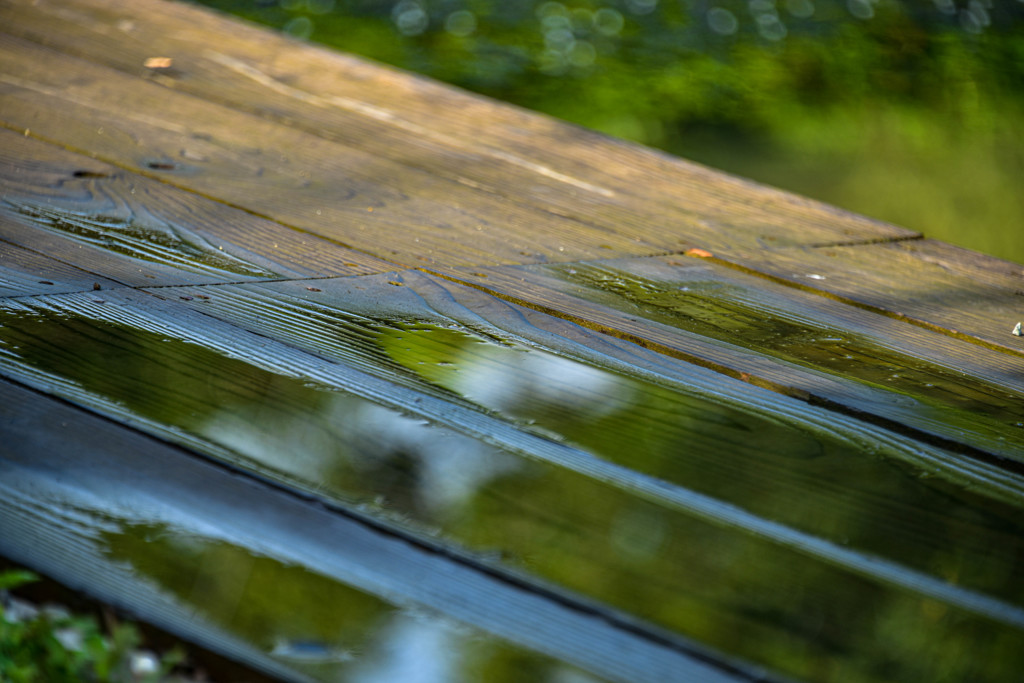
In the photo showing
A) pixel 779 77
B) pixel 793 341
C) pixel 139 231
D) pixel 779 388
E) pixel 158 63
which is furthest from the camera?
pixel 779 77

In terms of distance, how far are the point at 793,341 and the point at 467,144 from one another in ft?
2.51

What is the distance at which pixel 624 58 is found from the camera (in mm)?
4840

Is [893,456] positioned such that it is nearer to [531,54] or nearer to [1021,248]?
[1021,248]

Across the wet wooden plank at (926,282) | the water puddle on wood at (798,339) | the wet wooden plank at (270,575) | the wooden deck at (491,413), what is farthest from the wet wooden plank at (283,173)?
the wet wooden plank at (270,575)

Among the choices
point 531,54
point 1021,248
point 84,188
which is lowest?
point 1021,248

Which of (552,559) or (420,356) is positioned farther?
(420,356)

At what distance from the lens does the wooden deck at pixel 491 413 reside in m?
0.59

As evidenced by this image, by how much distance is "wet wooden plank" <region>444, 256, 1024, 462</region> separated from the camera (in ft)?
3.13

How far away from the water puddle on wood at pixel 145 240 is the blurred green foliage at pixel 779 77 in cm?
321

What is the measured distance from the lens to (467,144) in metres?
1.69

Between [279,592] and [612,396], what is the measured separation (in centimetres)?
38

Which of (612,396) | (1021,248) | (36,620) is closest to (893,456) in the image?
(612,396)

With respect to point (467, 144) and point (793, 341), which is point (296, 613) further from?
point (467, 144)

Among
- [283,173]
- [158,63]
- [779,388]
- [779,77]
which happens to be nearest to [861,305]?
[779,388]
